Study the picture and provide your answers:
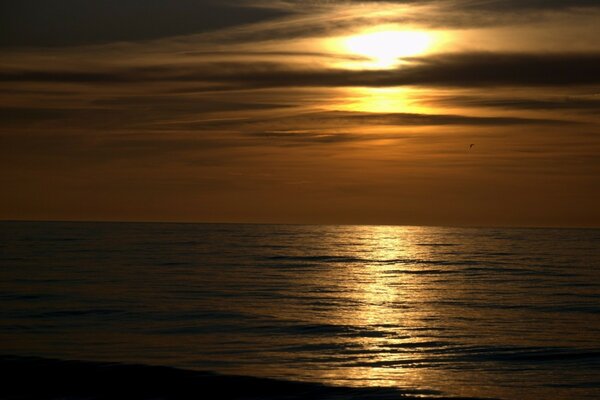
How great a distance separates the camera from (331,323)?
3139 cm

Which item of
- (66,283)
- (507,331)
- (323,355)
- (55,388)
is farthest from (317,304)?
(55,388)

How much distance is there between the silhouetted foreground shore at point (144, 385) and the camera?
782 inches

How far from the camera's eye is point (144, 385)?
20.9 meters

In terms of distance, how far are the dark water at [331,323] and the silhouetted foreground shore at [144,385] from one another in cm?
93

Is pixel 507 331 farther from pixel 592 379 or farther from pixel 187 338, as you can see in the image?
pixel 187 338

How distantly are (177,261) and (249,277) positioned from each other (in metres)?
14.3

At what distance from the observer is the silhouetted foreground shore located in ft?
65.2

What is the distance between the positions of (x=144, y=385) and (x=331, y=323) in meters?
11.5

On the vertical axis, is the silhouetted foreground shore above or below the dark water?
below

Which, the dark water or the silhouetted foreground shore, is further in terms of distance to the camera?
the dark water

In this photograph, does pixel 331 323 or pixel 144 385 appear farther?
pixel 331 323

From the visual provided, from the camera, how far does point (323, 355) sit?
25.2 metres

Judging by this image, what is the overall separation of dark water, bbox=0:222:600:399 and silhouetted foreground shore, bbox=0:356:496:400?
3.04ft

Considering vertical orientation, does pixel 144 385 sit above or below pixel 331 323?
below
